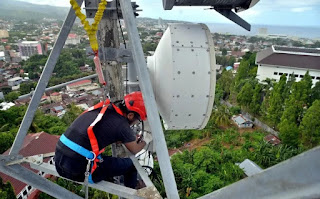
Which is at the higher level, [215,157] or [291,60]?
[291,60]

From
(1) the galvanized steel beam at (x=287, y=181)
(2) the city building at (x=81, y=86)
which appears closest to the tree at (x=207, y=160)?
(1) the galvanized steel beam at (x=287, y=181)

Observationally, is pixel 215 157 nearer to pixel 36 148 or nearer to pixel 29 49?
pixel 36 148

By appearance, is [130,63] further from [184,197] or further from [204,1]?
[184,197]

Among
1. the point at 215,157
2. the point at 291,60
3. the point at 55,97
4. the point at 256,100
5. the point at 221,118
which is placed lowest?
the point at 55,97

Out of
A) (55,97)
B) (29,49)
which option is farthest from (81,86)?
(29,49)

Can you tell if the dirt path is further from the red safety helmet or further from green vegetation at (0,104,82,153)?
the red safety helmet

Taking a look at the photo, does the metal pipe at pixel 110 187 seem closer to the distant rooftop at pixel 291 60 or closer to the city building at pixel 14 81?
the distant rooftop at pixel 291 60

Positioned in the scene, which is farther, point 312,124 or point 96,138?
point 312,124
